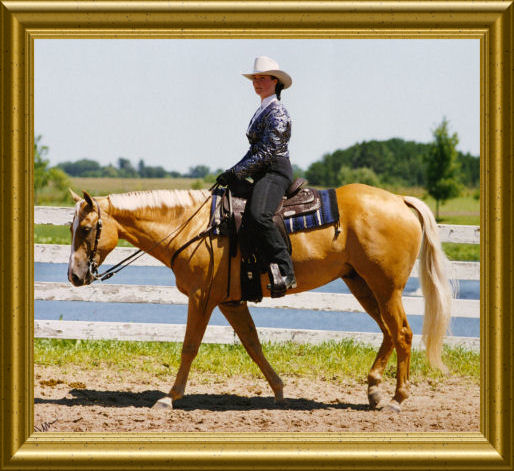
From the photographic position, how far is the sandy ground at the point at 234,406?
555cm

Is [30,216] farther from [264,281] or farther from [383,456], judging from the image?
[383,456]

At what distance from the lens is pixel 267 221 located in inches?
220

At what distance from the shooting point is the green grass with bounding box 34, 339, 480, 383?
294 inches

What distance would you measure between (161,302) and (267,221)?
3.16 meters

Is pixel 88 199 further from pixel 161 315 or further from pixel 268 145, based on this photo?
pixel 161 315

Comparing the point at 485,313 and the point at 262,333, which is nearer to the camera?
the point at 485,313

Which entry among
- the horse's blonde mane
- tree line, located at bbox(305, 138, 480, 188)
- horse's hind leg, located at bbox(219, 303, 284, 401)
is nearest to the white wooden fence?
horse's hind leg, located at bbox(219, 303, 284, 401)

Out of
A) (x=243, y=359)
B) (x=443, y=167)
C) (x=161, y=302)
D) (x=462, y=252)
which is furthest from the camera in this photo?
(x=443, y=167)

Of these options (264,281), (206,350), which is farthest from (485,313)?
(206,350)

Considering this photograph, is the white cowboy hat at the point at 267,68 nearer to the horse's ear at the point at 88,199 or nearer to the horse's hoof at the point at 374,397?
the horse's ear at the point at 88,199

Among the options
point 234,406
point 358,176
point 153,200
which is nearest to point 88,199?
point 153,200
